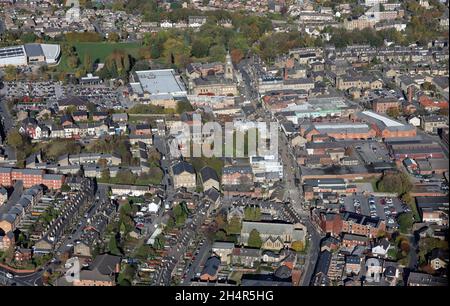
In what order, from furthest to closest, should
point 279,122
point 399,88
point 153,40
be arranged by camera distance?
point 153,40
point 399,88
point 279,122

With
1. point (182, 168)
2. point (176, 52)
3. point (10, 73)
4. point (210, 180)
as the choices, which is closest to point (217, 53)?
point (176, 52)

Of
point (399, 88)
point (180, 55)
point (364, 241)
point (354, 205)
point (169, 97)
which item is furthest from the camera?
point (180, 55)

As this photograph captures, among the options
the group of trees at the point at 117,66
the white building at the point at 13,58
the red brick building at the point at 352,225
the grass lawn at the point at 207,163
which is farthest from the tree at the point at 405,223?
the white building at the point at 13,58

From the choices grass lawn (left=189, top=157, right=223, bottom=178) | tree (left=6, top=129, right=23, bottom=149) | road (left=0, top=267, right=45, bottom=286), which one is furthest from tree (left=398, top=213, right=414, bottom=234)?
tree (left=6, top=129, right=23, bottom=149)

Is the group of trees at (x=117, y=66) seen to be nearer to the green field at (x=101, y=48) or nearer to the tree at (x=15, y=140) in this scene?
the green field at (x=101, y=48)

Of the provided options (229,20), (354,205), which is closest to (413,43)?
(229,20)

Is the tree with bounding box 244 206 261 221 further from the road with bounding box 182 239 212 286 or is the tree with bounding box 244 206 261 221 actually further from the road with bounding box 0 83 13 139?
the road with bounding box 0 83 13 139

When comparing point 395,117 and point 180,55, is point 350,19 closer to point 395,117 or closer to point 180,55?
point 180,55

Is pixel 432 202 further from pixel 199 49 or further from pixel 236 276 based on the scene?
pixel 199 49
